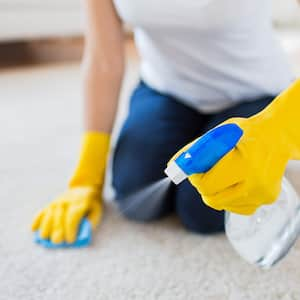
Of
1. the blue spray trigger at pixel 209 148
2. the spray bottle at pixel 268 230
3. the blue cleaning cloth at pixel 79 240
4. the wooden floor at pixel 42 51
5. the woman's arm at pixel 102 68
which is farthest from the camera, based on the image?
the wooden floor at pixel 42 51

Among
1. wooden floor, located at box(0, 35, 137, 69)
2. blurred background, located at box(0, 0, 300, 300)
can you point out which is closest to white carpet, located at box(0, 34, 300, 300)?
blurred background, located at box(0, 0, 300, 300)

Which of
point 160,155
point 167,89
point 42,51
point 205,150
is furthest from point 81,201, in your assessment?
point 42,51

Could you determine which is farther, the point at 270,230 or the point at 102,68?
the point at 102,68

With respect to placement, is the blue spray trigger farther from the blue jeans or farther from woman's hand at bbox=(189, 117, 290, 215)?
the blue jeans

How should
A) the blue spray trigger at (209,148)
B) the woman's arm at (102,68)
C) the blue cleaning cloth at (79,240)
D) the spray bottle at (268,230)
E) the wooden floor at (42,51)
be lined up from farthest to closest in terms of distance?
the wooden floor at (42,51) < the woman's arm at (102,68) < the blue cleaning cloth at (79,240) < the spray bottle at (268,230) < the blue spray trigger at (209,148)

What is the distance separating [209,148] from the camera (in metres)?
0.42

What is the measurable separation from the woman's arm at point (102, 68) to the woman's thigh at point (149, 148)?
0.15 ft

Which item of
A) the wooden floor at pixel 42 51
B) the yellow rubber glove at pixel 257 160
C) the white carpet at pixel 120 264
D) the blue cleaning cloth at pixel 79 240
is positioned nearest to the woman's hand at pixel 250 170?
A: the yellow rubber glove at pixel 257 160

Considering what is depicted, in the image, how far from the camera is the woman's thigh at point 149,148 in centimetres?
74

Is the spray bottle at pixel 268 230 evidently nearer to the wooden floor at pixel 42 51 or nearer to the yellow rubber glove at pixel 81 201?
the yellow rubber glove at pixel 81 201

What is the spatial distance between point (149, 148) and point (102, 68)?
152 millimetres

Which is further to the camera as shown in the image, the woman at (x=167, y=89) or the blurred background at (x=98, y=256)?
the woman at (x=167, y=89)

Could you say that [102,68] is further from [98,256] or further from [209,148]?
[209,148]

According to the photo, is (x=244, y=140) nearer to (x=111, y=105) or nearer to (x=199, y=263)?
(x=199, y=263)
